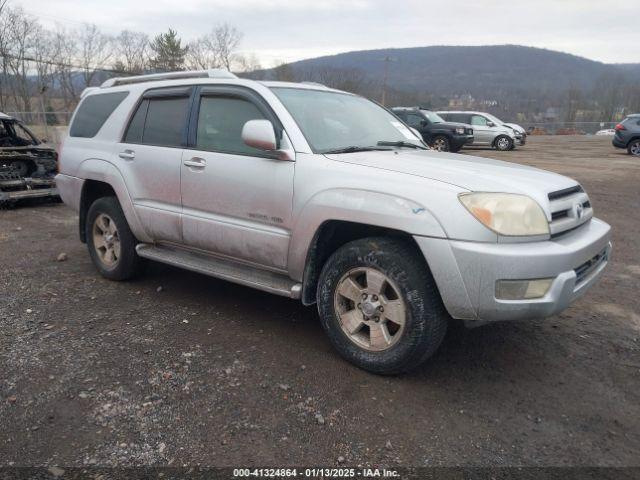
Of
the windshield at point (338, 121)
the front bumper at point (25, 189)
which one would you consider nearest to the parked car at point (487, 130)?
the front bumper at point (25, 189)

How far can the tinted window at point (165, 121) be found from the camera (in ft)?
13.6

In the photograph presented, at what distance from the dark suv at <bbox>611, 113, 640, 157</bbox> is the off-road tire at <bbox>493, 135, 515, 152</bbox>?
Result: 384cm

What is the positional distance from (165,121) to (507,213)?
289 centimetres

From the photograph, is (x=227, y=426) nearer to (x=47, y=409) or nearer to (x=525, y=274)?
(x=47, y=409)

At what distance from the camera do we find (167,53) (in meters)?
49.2

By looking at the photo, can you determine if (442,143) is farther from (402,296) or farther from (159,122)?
(402,296)

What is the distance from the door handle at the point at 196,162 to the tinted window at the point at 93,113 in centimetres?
132

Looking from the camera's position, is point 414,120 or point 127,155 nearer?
point 127,155

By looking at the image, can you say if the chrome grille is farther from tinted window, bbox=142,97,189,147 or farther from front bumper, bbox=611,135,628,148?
front bumper, bbox=611,135,628,148

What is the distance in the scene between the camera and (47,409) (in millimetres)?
2781

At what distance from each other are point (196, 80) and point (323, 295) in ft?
7.10

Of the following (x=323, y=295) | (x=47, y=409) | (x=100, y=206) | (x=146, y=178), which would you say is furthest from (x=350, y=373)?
(x=100, y=206)

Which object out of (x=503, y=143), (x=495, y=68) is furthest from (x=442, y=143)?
(x=495, y=68)

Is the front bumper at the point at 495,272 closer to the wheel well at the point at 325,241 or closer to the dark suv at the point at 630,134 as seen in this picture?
the wheel well at the point at 325,241
